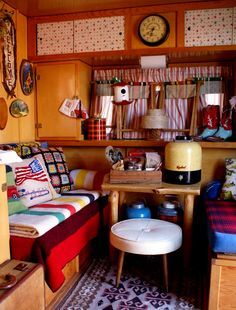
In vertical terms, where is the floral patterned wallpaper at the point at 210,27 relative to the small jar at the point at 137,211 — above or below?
above

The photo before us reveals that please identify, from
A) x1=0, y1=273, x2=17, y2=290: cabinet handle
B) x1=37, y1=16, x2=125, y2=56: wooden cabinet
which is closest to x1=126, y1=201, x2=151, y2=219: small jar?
x1=0, y1=273, x2=17, y2=290: cabinet handle

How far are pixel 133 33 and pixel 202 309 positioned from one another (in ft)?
7.45

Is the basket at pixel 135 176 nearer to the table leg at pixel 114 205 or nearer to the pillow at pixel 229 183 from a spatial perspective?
the table leg at pixel 114 205

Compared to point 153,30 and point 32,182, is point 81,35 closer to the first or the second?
point 153,30

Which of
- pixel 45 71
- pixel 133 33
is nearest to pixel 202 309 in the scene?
pixel 133 33

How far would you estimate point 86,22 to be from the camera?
2789 millimetres

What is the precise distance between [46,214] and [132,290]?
2.71 feet

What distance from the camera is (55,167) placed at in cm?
269

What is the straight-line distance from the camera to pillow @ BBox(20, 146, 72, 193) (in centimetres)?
262

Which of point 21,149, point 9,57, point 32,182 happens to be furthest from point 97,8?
point 32,182

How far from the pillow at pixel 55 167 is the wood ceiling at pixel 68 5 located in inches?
49.2

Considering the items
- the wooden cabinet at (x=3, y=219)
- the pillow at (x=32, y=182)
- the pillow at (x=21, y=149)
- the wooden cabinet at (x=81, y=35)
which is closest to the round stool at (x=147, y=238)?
the pillow at (x=32, y=182)

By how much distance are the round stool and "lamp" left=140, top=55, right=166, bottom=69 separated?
1.50 metres

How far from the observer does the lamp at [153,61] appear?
2.77 meters
